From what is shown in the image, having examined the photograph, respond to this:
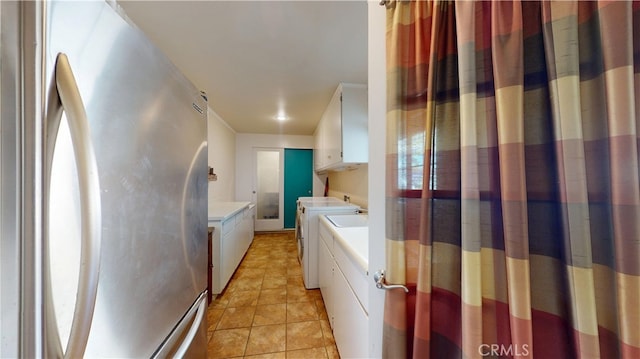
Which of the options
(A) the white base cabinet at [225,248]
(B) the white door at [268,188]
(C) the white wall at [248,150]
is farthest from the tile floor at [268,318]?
(C) the white wall at [248,150]

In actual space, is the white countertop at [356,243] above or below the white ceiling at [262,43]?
below

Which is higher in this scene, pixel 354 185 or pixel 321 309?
pixel 354 185

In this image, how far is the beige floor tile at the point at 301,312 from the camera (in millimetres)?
1894

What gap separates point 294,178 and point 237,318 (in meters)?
3.29

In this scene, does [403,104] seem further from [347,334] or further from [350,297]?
[347,334]

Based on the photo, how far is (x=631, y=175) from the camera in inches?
15.0

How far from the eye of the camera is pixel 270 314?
1962 millimetres

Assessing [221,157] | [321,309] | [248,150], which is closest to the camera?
[321,309]

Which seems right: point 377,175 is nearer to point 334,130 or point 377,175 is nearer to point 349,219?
point 349,219

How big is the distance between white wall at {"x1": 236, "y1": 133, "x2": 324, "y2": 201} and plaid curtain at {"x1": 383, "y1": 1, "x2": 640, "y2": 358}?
4333mm

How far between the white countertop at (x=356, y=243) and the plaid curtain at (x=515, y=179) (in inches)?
12.5

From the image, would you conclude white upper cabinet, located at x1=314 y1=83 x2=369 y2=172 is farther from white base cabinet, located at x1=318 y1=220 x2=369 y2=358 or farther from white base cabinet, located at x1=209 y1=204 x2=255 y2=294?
white base cabinet, located at x1=209 y1=204 x2=255 y2=294

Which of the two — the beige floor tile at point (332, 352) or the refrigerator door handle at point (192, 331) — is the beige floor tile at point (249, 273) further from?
the refrigerator door handle at point (192, 331)

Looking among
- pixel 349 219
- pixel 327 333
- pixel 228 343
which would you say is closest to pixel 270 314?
pixel 228 343
